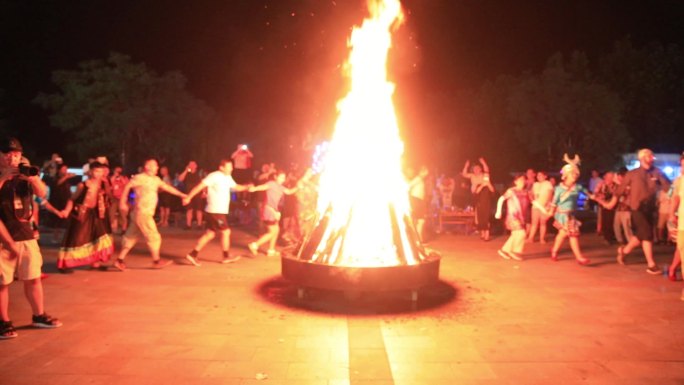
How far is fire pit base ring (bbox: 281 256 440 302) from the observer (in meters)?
6.80

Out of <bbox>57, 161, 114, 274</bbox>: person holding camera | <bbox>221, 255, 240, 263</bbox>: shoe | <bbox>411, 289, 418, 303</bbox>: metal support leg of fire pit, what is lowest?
<bbox>411, 289, 418, 303</bbox>: metal support leg of fire pit

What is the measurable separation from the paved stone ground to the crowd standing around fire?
54 cm

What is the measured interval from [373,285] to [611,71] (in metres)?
42.6

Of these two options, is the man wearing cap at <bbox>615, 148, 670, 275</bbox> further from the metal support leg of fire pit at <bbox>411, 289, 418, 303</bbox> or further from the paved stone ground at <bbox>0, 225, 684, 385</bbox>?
the metal support leg of fire pit at <bbox>411, 289, 418, 303</bbox>

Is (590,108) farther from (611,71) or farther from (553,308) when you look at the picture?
(553,308)

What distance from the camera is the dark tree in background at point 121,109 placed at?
38.0 m

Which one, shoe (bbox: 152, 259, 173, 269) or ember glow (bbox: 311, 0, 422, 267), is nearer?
ember glow (bbox: 311, 0, 422, 267)

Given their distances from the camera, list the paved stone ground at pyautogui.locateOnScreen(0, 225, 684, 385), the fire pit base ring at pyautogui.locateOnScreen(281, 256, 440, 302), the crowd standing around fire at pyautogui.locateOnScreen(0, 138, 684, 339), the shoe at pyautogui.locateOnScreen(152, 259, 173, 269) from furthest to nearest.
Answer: the shoe at pyautogui.locateOnScreen(152, 259, 173, 269) < the fire pit base ring at pyautogui.locateOnScreen(281, 256, 440, 302) < the crowd standing around fire at pyautogui.locateOnScreen(0, 138, 684, 339) < the paved stone ground at pyautogui.locateOnScreen(0, 225, 684, 385)

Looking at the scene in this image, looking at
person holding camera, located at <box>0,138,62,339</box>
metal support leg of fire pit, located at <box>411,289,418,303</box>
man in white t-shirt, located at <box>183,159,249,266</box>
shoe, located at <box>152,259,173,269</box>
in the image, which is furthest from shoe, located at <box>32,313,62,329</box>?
metal support leg of fire pit, located at <box>411,289,418,303</box>

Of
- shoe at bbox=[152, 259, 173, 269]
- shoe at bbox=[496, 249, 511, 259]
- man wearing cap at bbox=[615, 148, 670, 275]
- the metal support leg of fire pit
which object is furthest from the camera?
shoe at bbox=[496, 249, 511, 259]

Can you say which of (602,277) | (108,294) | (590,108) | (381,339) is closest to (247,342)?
(381,339)

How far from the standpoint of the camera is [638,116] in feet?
138

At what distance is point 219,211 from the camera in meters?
9.88

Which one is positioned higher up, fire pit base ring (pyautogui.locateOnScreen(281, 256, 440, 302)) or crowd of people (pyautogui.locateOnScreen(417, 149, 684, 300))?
crowd of people (pyautogui.locateOnScreen(417, 149, 684, 300))
